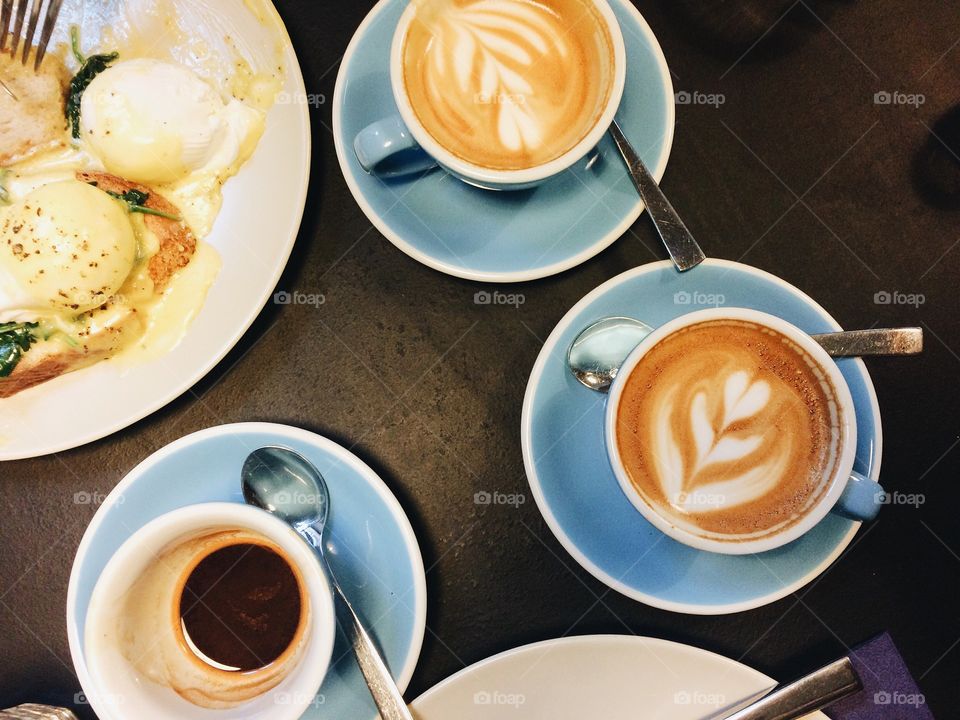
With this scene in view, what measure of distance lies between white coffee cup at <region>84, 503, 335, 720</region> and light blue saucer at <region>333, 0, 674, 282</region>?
439 mm

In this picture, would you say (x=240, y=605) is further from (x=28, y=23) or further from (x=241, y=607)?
(x=28, y=23)

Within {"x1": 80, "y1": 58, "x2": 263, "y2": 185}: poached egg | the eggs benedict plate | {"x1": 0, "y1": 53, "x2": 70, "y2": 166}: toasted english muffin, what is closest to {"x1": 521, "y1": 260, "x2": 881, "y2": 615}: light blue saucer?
the eggs benedict plate

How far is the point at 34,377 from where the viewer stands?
1009 mm

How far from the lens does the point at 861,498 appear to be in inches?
32.5

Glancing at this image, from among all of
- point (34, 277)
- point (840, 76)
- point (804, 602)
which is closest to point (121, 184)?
point (34, 277)

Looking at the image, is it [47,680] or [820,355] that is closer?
[820,355]

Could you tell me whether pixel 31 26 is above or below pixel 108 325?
above

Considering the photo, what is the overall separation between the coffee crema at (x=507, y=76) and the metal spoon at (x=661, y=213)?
73mm

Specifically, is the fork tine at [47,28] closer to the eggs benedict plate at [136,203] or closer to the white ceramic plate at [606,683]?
the eggs benedict plate at [136,203]

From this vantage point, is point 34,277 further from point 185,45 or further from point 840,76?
point 840,76

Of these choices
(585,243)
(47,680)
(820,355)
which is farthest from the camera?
(47,680)

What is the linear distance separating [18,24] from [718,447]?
1.21 metres

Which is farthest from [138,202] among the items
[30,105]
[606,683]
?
[606,683]

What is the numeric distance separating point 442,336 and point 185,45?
60 centimetres
